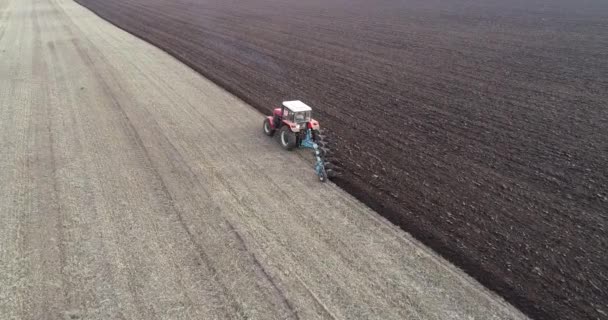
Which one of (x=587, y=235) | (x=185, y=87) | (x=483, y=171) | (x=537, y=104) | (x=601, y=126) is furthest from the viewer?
(x=185, y=87)

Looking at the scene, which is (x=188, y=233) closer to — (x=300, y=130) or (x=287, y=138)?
(x=287, y=138)

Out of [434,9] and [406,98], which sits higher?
[434,9]

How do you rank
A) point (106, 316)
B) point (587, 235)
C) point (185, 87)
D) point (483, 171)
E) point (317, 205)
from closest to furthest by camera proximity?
point (106, 316)
point (587, 235)
point (317, 205)
point (483, 171)
point (185, 87)

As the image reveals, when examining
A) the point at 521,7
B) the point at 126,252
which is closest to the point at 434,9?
the point at 521,7

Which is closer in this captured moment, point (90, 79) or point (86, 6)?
point (90, 79)

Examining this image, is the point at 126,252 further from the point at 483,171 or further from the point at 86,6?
the point at 86,6

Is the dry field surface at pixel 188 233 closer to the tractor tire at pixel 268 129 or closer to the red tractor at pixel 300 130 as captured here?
the tractor tire at pixel 268 129

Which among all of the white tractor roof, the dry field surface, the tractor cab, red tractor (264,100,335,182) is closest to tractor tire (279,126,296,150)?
red tractor (264,100,335,182)

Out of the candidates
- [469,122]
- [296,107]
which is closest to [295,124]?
[296,107]

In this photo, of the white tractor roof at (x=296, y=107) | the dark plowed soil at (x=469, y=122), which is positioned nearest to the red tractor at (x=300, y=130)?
the white tractor roof at (x=296, y=107)
